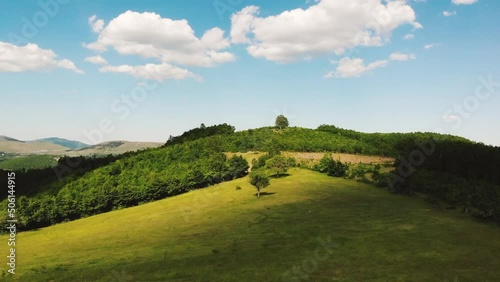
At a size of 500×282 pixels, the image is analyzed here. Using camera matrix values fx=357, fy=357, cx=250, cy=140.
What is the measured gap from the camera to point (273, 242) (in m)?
65.0

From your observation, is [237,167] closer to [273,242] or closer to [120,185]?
[120,185]

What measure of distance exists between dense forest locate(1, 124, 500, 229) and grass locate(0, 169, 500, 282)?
706 cm

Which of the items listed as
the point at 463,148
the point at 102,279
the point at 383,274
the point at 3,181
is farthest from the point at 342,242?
the point at 3,181

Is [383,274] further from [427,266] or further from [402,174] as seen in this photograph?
[402,174]

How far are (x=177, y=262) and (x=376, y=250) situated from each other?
1265 inches

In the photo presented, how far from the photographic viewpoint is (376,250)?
190 ft

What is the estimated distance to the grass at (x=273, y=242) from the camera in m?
51.0

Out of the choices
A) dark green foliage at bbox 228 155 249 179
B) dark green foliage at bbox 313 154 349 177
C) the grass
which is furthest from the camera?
dark green foliage at bbox 228 155 249 179

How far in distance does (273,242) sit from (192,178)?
7037 centimetres

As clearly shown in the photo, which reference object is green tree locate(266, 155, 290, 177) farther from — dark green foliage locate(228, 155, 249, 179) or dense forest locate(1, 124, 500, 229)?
dense forest locate(1, 124, 500, 229)

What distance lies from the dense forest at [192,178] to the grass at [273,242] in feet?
23.2

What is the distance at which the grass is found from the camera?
51.0 meters

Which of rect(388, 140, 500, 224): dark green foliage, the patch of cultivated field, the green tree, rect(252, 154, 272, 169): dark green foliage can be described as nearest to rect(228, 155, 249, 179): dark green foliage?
rect(252, 154, 272, 169): dark green foliage

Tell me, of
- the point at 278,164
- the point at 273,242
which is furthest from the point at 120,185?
the point at 273,242
